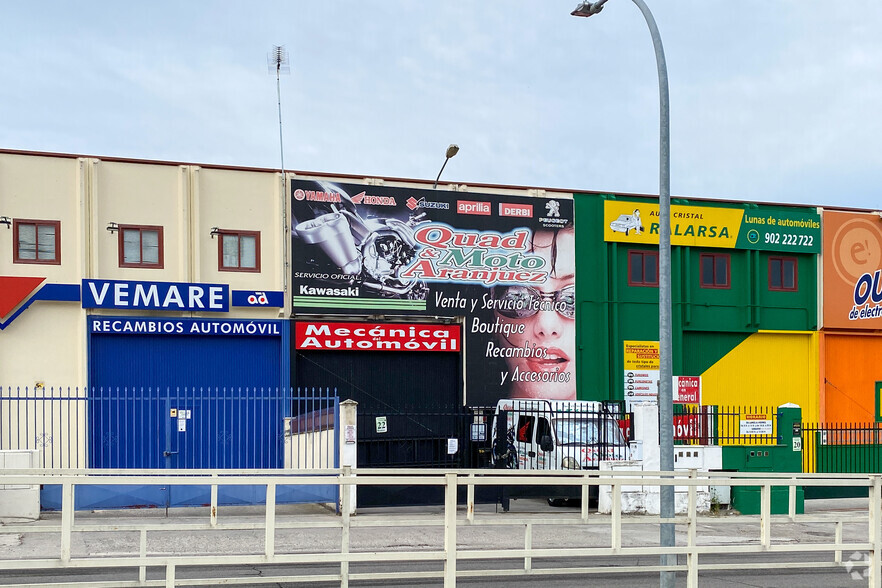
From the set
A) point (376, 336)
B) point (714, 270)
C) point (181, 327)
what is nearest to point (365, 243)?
point (376, 336)

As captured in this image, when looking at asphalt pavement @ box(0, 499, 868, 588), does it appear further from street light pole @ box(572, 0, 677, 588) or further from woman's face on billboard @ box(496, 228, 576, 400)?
woman's face on billboard @ box(496, 228, 576, 400)

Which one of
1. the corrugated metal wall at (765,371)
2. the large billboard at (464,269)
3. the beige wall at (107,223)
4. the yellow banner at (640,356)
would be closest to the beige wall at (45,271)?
the beige wall at (107,223)

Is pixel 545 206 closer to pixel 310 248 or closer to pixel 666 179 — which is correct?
pixel 310 248

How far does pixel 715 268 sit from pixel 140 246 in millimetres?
15386

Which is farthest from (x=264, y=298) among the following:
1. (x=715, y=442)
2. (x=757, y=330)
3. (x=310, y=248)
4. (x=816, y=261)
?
(x=816, y=261)

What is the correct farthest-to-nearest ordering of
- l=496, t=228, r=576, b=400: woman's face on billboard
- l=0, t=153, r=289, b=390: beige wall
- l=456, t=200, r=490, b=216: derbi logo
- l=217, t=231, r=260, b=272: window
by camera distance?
1. l=496, t=228, r=576, b=400: woman's face on billboard
2. l=456, t=200, r=490, b=216: derbi logo
3. l=217, t=231, r=260, b=272: window
4. l=0, t=153, r=289, b=390: beige wall

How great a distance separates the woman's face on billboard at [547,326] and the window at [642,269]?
1.81 meters

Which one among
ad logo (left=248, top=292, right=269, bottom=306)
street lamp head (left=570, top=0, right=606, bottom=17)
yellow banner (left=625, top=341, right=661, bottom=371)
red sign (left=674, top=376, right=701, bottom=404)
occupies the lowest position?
red sign (left=674, top=376, right=701, bottom=404)

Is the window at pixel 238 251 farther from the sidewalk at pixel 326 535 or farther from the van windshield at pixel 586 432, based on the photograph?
the van windshield at pixel 586 432

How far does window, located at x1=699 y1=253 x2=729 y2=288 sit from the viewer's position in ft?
97.3

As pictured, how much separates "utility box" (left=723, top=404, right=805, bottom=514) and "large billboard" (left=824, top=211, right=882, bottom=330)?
8983 mm

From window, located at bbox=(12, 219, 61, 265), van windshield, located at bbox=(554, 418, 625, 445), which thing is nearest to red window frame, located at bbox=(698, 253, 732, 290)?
van windshield, located at bbox=(554, 418, 625, 445)

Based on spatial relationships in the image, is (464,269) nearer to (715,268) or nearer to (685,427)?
(685,427)

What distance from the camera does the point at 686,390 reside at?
28.2 meters
